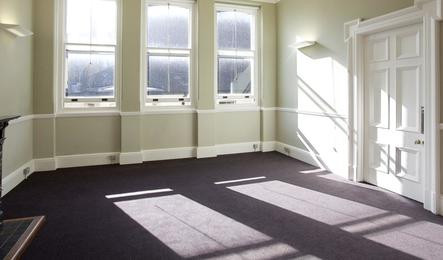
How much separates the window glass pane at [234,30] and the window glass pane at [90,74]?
2.17m

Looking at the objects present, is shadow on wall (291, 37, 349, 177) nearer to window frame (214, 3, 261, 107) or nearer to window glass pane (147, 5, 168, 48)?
window frame (214, 3, 261, 107)

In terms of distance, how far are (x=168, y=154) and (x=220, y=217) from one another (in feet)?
9.90

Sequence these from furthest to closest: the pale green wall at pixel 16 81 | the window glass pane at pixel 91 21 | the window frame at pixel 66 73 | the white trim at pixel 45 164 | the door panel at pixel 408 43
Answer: the window glass pane at pixel 91 21, the window frame at pixel 66 73, the white trim at pixel 45 164, the pale green wall at pixel 16 81, the door panel at pixel 408 43

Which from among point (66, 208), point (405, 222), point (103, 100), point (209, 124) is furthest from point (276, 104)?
point (66, 208)

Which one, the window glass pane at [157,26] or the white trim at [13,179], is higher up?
the window glass pane at [157,26]

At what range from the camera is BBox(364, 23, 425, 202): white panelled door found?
3656mm

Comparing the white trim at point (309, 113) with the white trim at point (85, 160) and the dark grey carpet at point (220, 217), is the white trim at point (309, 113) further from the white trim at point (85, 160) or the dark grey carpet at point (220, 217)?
the white trim at point (85, 160)

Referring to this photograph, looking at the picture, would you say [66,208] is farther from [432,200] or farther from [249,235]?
[432,200]

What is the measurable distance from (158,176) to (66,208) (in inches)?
61.3

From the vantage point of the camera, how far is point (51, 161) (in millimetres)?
5219

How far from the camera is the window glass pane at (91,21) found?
538 centimetres

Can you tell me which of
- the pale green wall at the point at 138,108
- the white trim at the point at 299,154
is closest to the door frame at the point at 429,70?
the white trim at the point at 299,154

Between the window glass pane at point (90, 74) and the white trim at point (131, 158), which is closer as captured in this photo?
the window glass pane at point (90, 74)

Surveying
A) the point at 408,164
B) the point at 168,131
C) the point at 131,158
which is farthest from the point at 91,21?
the point at 408,164
